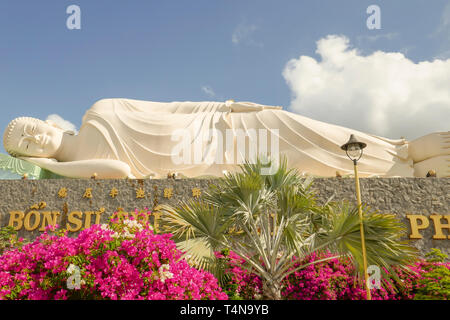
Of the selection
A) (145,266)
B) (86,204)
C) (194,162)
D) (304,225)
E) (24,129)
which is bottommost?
(145,266)

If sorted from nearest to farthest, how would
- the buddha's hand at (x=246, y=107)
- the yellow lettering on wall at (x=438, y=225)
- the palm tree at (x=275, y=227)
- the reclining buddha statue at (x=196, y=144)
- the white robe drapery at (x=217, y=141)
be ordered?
the palm tree at (x=275, y=227) → the yellow lettering on wall at (x=438, y=225) → the reclining buddha statue at (x=196, y=144) → the white robe drapery at (x=217, y=141) → the buddha's hand at (x=246, y=107)

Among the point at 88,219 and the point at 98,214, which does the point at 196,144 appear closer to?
the point at 98,214

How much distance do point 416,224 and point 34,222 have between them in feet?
23.7

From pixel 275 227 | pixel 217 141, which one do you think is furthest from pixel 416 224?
pixel 217 141

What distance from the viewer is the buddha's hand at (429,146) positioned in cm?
748

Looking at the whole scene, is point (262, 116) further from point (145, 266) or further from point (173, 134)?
point (145, 266)

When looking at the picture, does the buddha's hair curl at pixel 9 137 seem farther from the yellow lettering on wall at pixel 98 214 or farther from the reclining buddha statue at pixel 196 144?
the yellow lettering on wall at pixel 98 214

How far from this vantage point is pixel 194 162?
7938 millimetres

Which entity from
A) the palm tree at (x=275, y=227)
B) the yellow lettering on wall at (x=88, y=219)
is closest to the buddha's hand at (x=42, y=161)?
the yellow lettering on wall at (x=88, y=219)

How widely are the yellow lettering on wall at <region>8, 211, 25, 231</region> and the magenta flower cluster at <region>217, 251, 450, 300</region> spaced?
434cm

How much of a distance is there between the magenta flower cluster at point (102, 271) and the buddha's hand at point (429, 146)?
680 centimetres

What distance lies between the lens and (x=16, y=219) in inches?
249
